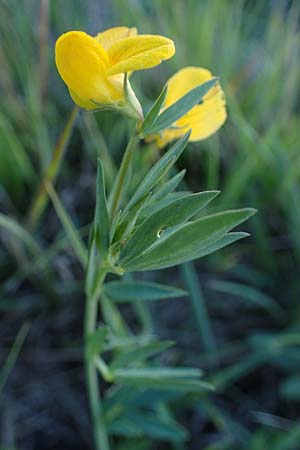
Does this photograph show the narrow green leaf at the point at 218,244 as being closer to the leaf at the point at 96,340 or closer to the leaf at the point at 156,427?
the leaf at the point at 96,340

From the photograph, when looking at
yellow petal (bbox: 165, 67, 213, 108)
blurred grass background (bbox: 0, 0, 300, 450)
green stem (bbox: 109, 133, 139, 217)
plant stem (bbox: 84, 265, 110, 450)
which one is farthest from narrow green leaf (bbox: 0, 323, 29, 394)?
yellow petal (bbox: 165, 67, 213, 108)

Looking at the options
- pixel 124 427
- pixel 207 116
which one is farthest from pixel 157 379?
pixel 207 116

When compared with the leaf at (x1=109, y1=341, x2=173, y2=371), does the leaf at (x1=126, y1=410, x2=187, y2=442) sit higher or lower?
lower

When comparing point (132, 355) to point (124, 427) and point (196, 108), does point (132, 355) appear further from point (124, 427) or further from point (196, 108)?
point (196, 108)

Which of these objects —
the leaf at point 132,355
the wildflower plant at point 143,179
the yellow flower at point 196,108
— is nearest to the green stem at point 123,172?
the wildflower plant at point 143,179

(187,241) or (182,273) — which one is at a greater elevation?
(187,241)

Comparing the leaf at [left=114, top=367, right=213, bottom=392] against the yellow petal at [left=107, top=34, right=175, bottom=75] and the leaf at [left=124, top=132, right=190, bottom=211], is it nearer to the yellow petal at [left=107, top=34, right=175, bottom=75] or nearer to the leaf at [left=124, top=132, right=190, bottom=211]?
the leaf at [left=124, top=132, right=190, bottom=211]
